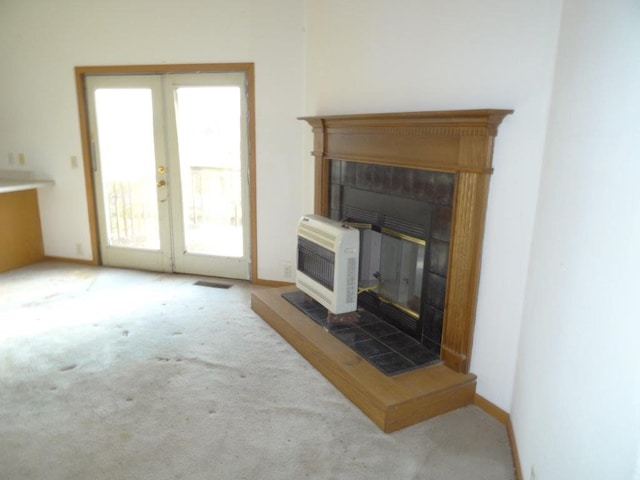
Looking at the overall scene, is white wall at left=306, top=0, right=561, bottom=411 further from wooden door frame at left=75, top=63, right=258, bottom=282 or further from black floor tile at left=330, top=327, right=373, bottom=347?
wooden door frame at left=75, top=63, right=258, bottom=282

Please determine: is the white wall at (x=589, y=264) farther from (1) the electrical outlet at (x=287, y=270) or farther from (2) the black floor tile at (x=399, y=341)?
(1) the electrical outlet at (x=287, y=270)

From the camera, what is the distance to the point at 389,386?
2234 mm

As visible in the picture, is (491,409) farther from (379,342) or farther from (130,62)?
(130,62)

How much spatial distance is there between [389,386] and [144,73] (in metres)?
3.50

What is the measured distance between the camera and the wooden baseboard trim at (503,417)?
6.37 ft

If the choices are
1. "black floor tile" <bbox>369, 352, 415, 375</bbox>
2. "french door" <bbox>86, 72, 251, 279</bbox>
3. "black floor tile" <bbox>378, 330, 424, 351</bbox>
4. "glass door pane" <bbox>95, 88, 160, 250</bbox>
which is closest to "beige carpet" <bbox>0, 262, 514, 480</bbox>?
"black floor tile" <bbox>369, 352, 415, 375</bbox>

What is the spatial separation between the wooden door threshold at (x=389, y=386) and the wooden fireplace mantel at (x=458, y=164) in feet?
0.44

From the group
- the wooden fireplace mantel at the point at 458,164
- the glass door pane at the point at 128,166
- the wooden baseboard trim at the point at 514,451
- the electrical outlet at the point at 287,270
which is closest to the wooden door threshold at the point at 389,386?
the wooden fireplace mantel at the point at 458,164

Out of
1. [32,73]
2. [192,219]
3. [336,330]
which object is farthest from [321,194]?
[32,73]

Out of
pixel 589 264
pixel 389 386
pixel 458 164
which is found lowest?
pixel 389 386

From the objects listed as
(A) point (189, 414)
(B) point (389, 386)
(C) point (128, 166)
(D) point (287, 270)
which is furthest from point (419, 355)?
(C) point (128, 166)

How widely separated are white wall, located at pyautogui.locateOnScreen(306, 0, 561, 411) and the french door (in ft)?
5.47

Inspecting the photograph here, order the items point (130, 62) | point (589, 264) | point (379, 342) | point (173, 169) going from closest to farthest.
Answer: point (589, 264), point (379, 342), point (130, 62), point (173, 169)

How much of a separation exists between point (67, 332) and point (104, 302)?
58cm
